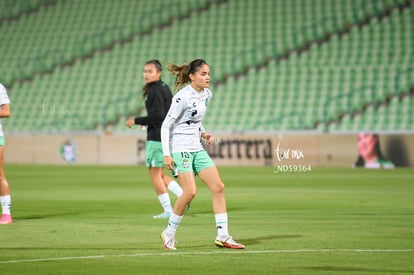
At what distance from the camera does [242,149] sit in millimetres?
31125

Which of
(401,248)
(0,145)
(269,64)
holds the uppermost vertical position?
(269,64)

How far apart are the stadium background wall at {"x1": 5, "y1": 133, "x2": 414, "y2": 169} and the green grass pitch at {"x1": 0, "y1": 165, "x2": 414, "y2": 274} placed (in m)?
6.63

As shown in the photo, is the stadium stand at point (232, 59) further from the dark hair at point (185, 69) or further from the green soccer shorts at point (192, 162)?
the green soccer shorts at point (192, 162)

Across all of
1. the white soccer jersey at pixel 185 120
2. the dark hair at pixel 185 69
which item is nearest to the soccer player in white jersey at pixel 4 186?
the dark hair at pixel 185 69

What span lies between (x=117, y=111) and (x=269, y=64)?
19.3 ft

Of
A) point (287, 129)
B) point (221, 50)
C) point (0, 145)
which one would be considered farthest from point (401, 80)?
point (0, 145)

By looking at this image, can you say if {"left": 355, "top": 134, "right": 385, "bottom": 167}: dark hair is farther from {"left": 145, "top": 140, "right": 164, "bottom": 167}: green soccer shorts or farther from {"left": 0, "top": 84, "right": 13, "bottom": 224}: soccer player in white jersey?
{"left": 0, "top": 84, "right": 13, "bottom": 224}: soccer player in white jersey

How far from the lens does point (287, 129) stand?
107 feet

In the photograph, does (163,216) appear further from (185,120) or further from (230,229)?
(185,120)

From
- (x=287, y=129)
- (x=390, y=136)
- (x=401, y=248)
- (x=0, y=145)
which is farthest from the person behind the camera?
(x=287, y=129)

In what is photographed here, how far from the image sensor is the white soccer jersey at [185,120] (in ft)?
34.5

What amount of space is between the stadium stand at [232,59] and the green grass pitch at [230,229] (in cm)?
1066

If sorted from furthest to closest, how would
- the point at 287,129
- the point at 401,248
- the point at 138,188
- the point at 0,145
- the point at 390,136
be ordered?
the point at 287,129, the point at 390,136, the point at 138,188, the point at 0,145, the point at 401,248

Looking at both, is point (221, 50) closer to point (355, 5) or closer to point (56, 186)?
point (355, 5)
